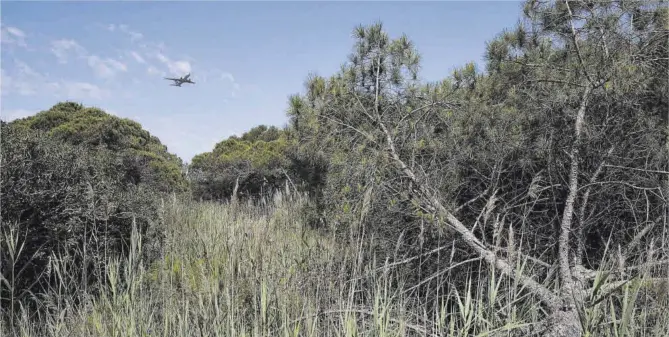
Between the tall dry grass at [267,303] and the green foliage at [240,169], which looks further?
the green foliage at [240,169]

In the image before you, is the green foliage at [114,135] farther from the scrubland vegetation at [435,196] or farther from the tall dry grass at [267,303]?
the tall dry grass at [267,303]

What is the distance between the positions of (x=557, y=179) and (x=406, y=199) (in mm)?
1381

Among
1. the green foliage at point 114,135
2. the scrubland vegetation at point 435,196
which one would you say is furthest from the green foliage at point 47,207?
the green foliage at point 114,135

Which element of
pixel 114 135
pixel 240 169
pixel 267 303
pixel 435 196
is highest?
pixel 114 135

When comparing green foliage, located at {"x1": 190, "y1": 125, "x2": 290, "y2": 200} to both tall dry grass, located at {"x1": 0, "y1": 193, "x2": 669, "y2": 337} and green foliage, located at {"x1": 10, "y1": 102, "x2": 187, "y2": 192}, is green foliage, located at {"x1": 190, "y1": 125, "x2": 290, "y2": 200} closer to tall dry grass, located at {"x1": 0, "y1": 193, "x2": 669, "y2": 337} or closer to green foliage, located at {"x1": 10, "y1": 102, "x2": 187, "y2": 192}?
green foliage, located at {"x1": 10, "y1": 102, "x2": 187, "y2": 192}

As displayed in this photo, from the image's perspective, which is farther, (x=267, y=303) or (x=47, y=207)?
(x=47, y=207)

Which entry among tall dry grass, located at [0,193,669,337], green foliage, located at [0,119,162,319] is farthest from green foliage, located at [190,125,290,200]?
tall dry grass, located at [0,193,669,337]

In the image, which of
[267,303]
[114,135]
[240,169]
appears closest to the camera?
[267,303]

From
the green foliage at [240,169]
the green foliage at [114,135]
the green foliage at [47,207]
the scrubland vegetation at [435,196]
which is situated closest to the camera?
the scrubland vegetation at [435,196]

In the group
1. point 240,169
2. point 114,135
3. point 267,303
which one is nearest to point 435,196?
point 267,303

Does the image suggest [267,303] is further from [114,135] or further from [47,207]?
[114,135]

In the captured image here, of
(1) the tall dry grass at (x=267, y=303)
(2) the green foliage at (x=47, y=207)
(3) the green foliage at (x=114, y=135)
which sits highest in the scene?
(3) the green foliage at (x=114, y=135)

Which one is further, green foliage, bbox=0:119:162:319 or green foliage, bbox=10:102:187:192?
green foliage, bbox=10:102:187:192

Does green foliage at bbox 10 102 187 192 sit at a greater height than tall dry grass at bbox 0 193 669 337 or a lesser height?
greater
